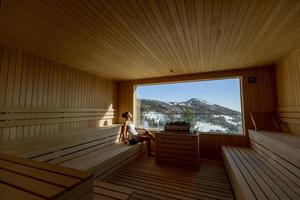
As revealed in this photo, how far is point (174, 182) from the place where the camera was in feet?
9.79

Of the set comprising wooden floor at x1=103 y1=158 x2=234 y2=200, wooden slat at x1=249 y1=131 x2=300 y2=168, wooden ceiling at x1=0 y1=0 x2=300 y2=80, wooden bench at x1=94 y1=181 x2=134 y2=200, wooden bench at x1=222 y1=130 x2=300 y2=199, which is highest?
wooden ceiling at x1=0 y1=0 x2=300 y2=80

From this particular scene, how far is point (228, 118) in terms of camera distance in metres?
4.59

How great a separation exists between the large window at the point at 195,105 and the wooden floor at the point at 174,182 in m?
1.35

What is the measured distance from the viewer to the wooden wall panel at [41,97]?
9.00ft

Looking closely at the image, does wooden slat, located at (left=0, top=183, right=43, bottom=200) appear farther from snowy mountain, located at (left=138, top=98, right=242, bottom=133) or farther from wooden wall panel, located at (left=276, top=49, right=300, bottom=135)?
snowy mountain, located at (left=138, top=98, right=242, bottom=133)

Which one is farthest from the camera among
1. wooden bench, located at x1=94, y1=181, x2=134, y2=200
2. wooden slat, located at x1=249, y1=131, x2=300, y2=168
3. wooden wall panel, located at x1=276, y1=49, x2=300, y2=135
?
wooden wall panel, located at x1=276, y1=49, x2=300, y2=135

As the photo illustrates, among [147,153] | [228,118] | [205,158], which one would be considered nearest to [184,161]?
[205,158]

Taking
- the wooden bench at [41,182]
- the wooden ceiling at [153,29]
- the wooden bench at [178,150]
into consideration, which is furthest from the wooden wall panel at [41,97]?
the wooden bench at [178,150]

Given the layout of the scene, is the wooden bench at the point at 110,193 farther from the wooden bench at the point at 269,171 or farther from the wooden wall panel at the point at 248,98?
the wooden wall panel at the point at 248,98

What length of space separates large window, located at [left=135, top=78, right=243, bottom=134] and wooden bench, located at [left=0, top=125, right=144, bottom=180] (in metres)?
1.95

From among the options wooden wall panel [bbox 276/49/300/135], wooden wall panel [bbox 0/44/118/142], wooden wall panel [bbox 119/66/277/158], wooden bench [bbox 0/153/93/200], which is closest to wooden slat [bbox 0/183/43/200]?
wooden bench [bbox 0/153/93/200]

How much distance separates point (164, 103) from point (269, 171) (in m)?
3.69

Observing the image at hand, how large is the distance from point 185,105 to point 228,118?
1.41 metres

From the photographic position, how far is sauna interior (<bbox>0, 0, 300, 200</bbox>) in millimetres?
1769
